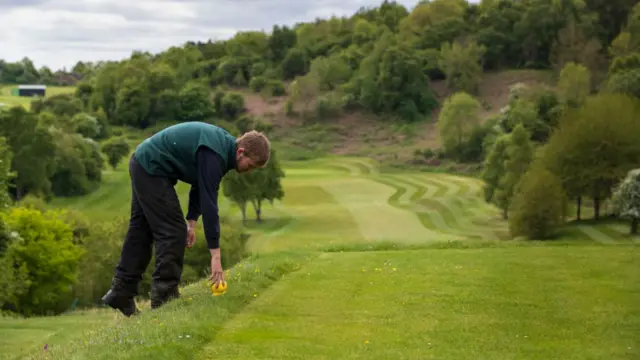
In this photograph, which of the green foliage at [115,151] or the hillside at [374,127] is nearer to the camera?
the green foliage at [115,151]

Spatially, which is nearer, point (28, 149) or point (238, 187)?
point (238, 187)

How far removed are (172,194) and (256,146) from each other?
1.35 m

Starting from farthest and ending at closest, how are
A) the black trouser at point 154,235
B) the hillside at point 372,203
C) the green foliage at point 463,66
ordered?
1. the green foliage at point 463,66
2. the black trouser at point 154,235
3. the hillside at point 372,203

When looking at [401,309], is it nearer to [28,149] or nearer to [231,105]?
[28,149]

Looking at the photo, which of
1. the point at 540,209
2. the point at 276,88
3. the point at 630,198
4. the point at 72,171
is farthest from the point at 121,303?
the point at 276,88

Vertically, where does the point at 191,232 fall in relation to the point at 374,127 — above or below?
above

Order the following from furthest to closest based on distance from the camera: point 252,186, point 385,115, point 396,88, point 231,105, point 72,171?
point 231,105, point 396,88, point 385,115, point 72,171, point 252,186

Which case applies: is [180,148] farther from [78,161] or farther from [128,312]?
[78,161]

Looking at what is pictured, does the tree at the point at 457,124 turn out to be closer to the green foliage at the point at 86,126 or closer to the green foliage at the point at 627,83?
the green foliage at the point at 627,83

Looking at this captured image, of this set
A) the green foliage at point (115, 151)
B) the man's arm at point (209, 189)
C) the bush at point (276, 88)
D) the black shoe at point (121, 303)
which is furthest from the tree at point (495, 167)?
the bush at point (276, 88)

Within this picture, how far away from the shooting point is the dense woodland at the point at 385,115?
5200cm

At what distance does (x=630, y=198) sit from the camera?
2005 inches

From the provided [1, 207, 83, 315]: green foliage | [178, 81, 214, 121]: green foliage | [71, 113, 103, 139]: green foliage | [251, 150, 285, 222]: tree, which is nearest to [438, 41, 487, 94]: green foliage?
[178, 81, 214, 121]: green foliage

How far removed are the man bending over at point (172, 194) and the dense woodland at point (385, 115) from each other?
21.9 metres
